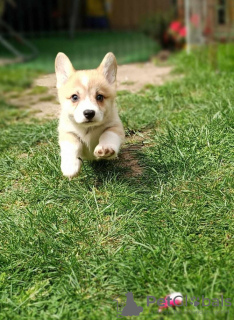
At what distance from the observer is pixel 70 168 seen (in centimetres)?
298

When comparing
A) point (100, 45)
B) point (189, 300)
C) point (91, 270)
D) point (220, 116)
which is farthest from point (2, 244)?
point (100, 45)

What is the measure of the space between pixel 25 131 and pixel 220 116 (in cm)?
175

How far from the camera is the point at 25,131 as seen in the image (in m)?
4.33

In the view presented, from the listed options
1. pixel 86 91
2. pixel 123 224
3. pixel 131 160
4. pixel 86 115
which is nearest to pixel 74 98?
pixel 86 91

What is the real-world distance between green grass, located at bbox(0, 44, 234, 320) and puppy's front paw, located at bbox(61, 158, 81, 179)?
0.19 metres

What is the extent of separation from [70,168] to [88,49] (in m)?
8.06

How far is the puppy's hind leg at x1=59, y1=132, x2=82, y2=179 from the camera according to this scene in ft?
9.77

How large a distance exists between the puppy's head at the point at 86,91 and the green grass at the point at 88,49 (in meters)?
4.05

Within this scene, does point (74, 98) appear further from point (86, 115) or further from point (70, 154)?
point (70, 154)

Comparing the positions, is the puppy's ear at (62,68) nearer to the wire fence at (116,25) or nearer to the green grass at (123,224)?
the green grass at (123,224)

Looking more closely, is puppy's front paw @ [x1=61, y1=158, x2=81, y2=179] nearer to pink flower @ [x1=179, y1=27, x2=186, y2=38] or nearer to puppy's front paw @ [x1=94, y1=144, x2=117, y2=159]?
puppy's front paw @ [x1=94, y1=144, x2=117, y2=159]

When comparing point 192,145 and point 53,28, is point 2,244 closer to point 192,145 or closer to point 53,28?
point 192,145

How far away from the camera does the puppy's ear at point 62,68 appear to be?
3.29 m

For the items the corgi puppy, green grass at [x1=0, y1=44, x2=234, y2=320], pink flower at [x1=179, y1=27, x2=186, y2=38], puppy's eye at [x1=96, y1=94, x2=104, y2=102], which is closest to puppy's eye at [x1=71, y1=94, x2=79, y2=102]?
the corgi puppy
